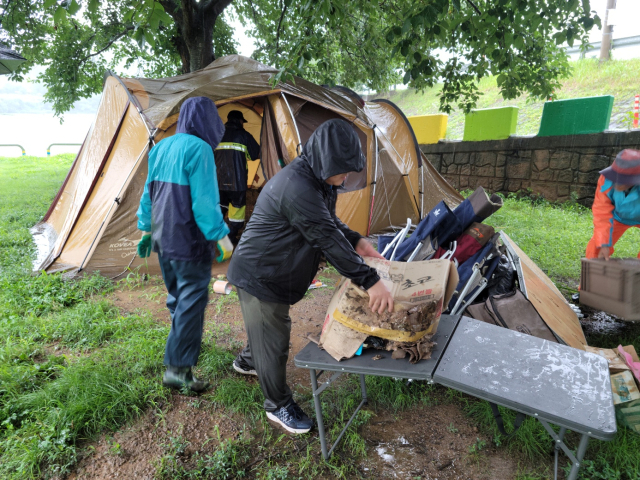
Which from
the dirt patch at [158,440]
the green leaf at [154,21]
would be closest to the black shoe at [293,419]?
the dirt patch at [158,440]

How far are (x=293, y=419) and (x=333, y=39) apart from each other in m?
4.09

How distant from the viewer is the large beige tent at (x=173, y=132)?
170 inches

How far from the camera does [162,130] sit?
14.1 ft

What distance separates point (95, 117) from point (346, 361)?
17.3 feet

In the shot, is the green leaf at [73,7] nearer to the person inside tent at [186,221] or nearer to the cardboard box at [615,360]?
the person inside tent at [186,221]

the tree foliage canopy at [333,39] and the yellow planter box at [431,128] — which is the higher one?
the tree foliage canopy at [333,39]

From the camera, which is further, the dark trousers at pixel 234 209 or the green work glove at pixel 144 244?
the dark trousers at pixel 234 209

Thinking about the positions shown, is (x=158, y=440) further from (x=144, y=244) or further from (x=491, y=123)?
(x=491, y=123)

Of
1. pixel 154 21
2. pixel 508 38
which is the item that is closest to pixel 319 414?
pixel 154 21

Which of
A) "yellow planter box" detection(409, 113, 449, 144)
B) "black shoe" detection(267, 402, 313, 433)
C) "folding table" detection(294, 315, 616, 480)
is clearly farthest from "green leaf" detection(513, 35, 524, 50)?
"yellow planter box" detection(409, 113, 449, 144)

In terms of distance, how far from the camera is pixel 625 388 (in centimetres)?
201

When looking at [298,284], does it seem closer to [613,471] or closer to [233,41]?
[613,471]

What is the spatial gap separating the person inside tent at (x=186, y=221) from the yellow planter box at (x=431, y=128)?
751 cm

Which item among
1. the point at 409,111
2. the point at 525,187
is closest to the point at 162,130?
the point at 525,187
